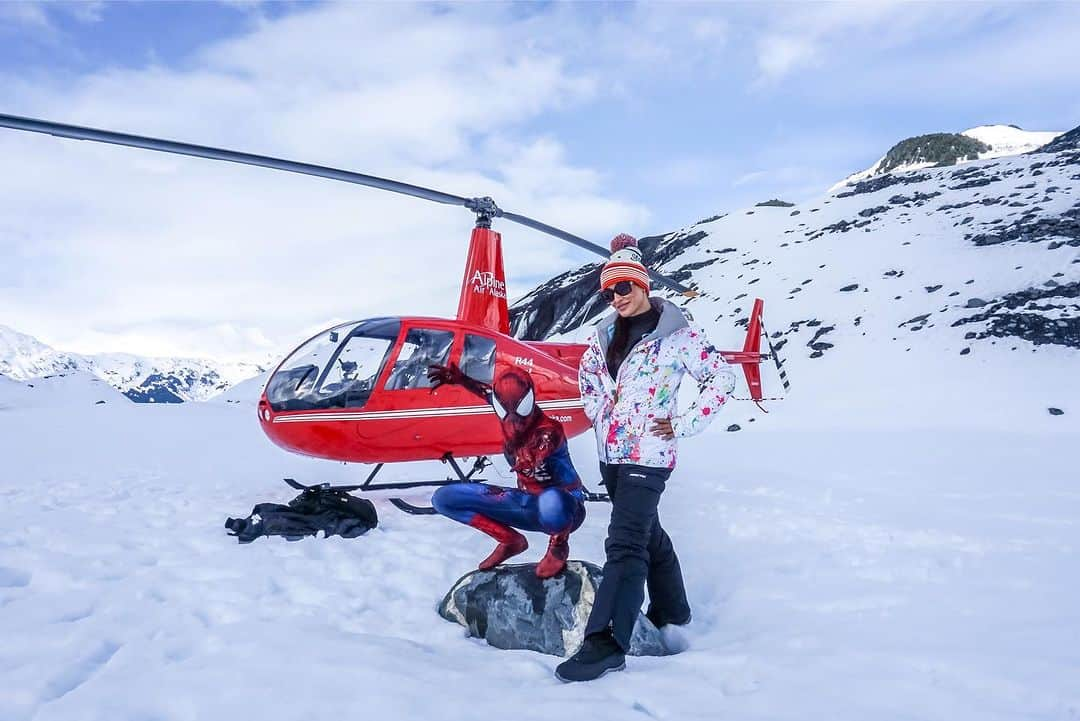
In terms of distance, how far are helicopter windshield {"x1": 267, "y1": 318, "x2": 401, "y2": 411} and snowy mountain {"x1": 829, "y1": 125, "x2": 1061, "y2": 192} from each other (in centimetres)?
5084

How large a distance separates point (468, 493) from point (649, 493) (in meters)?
1.30

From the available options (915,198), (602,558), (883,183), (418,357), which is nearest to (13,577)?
(418,357)

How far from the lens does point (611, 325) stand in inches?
145

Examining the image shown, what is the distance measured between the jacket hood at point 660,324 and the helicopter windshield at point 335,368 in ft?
10.8

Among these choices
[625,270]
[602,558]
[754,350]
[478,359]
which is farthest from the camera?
[754,350]

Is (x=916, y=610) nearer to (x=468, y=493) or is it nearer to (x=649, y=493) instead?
(x=649, y=493)

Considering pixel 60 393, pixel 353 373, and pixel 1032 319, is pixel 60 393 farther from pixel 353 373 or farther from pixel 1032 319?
pixel 1032 319

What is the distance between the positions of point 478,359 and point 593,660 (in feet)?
13.5

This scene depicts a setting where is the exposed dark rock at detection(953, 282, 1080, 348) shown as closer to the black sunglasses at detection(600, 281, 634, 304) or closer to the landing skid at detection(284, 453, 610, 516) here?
the landing skid at detection(284, 453, 610, 516)

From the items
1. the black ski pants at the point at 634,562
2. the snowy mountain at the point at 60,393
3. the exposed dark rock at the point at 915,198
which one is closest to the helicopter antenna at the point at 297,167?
the black ski pants at the point at 634,562

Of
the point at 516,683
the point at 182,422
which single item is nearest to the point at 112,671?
the point at 516,683

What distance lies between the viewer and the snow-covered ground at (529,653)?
2488 millimetres

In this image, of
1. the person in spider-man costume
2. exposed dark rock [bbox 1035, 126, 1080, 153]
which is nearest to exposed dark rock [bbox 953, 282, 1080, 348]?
the person in spider-man costume

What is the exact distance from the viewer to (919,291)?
1877 cm
